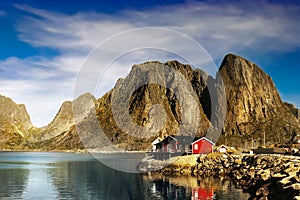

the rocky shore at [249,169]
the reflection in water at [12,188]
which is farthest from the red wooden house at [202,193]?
the reflection in water at [12,188]

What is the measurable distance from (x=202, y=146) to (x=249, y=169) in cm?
2376

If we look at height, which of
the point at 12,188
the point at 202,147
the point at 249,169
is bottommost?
the point at 12,188

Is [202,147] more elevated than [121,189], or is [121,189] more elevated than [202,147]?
[202,147]

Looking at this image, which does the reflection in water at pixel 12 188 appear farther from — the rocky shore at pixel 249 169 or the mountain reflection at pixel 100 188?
the rocky shore at pixel 249 169

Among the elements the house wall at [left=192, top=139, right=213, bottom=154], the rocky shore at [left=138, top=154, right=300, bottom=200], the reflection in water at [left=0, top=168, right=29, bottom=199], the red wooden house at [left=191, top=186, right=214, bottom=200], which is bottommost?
the reflection in water at [left=0, top=168, right=29, bottom=199]

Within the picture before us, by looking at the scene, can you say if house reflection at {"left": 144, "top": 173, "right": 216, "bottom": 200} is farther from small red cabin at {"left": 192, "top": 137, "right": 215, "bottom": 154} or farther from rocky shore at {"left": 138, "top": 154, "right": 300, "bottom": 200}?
small red cabin at {"left": 192, "top": 137, "right": 215, "bottom": 154}

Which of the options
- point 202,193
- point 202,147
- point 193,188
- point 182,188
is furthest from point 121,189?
point 202,147

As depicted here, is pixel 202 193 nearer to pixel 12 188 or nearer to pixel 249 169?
pixel 249 169

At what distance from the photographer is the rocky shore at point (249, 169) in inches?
1679

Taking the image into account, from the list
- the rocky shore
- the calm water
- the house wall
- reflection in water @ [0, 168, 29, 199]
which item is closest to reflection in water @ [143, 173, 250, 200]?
the calm water

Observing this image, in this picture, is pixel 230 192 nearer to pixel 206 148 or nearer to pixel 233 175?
pixel 233 175

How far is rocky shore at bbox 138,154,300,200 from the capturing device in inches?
1679

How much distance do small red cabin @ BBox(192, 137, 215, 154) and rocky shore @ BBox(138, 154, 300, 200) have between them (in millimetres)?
4793

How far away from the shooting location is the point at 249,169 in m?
71.3
